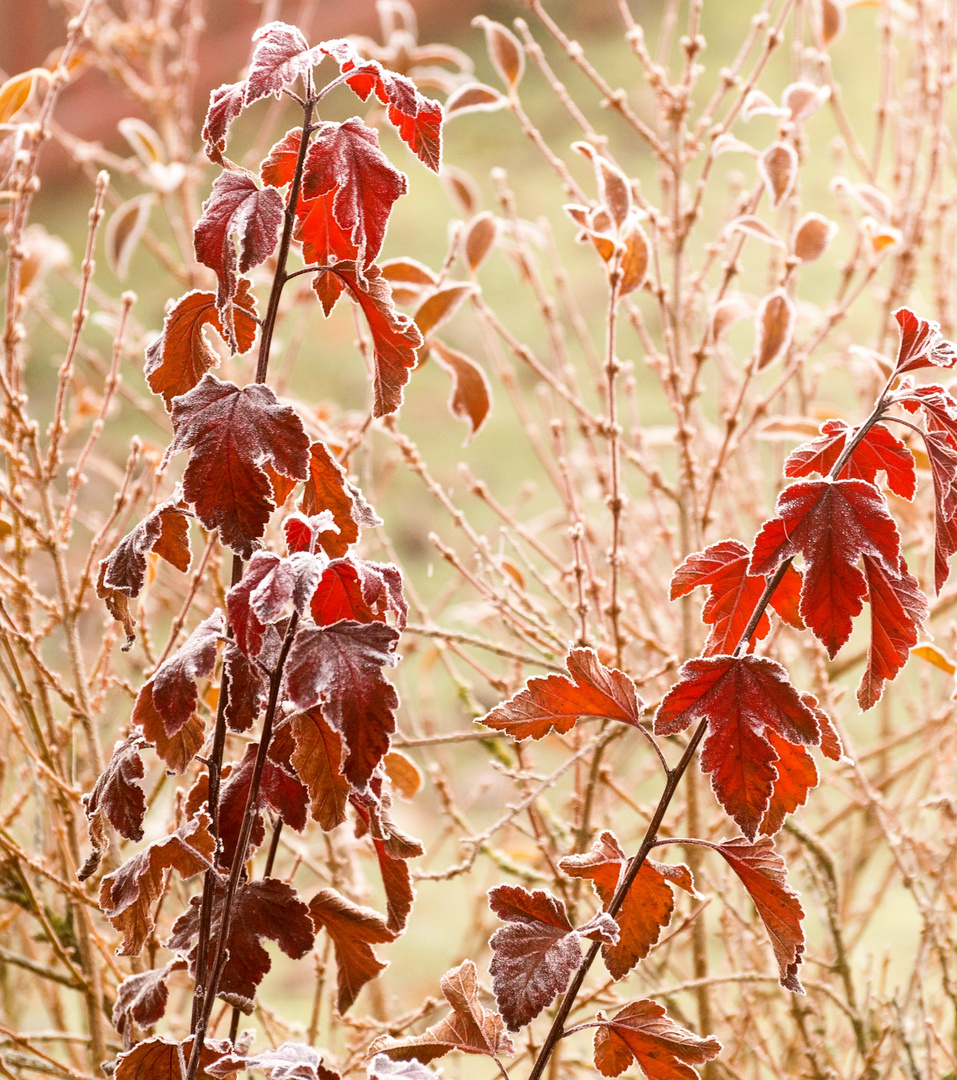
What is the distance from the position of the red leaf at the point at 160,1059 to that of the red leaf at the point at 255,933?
1.1 inches

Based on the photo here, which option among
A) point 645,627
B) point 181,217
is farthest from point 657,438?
point 181,217

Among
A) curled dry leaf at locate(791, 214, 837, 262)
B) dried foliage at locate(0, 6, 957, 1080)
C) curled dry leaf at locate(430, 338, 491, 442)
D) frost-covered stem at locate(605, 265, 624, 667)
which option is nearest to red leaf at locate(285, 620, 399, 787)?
dried foliage at locate(0, 6, 957, 1080)

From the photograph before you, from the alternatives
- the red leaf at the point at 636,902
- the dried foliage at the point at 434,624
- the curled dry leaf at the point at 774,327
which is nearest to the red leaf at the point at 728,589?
the dried foliage at the point at 434,624

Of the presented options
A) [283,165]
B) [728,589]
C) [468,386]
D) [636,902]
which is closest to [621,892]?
[636,902]

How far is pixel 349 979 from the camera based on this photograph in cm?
56

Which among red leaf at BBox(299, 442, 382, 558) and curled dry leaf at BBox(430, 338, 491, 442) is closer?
red leaf at BBox(299, 442, 382, 558)

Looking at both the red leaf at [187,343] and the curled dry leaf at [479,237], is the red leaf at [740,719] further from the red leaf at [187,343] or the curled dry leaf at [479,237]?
the curled dry leaf at [479,237]

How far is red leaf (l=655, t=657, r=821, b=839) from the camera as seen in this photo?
1.45ft

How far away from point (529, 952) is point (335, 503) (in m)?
0.21

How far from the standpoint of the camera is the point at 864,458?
501 mm

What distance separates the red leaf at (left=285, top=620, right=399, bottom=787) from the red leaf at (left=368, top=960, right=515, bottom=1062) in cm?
18

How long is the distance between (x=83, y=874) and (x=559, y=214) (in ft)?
8.76

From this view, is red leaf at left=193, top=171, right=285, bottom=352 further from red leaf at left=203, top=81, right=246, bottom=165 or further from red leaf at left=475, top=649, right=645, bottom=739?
red leaf at left=475, top=649, right=645, bottom=739

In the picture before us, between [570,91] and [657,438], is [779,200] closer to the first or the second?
[657,438]
